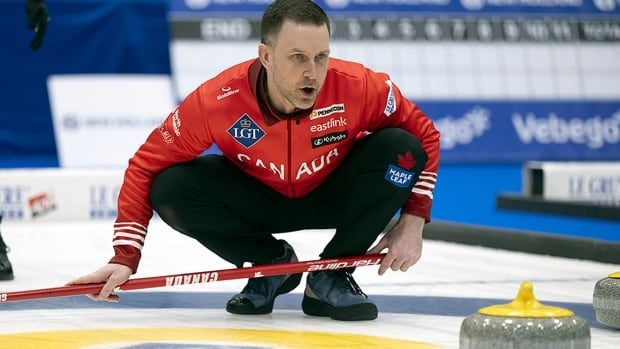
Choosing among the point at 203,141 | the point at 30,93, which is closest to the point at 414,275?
the point at 203,141

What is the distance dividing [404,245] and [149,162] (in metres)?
0.73

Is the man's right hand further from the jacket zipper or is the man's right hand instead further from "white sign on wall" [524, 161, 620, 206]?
"white sign on wall" [524, 161, 620, 206]

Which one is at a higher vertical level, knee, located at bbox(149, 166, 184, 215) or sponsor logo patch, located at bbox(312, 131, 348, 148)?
sponsor logo patch, located at bbox(312, 131, 348, 148)

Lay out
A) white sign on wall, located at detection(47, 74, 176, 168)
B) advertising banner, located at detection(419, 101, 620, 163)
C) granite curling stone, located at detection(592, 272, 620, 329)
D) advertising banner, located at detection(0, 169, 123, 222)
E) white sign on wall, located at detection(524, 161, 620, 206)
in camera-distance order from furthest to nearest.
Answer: advertising banner, located at detection(419, 101, 620, 163) < white sign on wall, located at detection(47, 74, 176, 168) < white sign on wall, located at detection(524, 161, 620, 206) < advertising banner, located at detection(0, 169, 123, 222) < granite curling stone, located at detection(592, 272, 620, 329)

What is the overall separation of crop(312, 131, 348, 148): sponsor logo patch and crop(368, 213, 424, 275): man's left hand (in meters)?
0.29

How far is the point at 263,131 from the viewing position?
3.47m

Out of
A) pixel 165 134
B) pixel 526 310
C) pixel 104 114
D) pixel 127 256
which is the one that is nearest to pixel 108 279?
pixel 127 256

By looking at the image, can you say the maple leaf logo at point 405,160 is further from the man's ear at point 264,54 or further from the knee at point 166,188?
the knee at point 166,188

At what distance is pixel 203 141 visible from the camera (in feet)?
11.4

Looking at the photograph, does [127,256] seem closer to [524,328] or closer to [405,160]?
[405,160]

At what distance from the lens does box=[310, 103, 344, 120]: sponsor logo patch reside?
3.46 metres

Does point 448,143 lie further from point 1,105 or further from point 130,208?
point 130,208

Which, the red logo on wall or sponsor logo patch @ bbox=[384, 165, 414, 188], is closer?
sponsor logo patch @ bbox=[384, 165, 414, 188]

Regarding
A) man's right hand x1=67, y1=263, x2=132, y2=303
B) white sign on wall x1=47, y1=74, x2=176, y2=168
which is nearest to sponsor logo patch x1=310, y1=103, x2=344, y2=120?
man's right hand x1=67, y1=263, x2=132, y2=303
